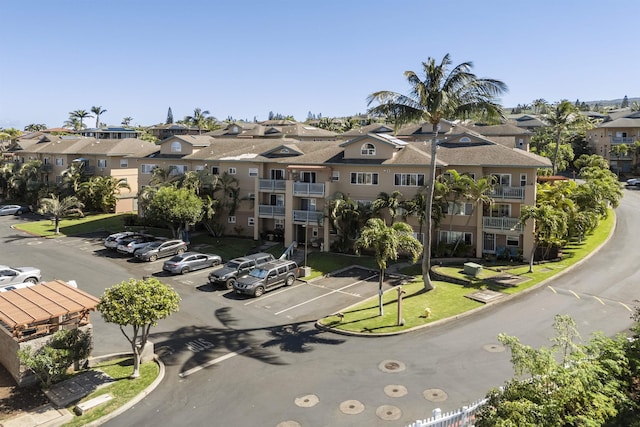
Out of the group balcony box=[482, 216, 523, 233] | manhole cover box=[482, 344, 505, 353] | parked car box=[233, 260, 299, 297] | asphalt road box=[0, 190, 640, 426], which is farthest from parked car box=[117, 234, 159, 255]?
manhole cover box=[482, 344, 505, 353]

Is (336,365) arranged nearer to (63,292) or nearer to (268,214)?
(63,292)

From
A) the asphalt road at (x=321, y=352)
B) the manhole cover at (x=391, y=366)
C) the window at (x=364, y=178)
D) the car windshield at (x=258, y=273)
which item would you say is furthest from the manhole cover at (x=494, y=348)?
the window at (x=364, y=178)

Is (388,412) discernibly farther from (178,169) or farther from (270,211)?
(178,169)

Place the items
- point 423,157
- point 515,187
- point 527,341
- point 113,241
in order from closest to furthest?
point 527,341
point 515,187
point 423,157
point 113,241

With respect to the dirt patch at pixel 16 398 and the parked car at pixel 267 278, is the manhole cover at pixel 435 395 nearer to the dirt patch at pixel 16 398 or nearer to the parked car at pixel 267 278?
the dirt patch at pixel 16 398

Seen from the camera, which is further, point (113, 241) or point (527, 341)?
point (113, 241)

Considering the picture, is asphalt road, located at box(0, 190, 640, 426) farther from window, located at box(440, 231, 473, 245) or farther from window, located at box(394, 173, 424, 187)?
window, located at box(394, 173, 424, 187)

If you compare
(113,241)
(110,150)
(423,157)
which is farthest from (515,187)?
(110,150)
